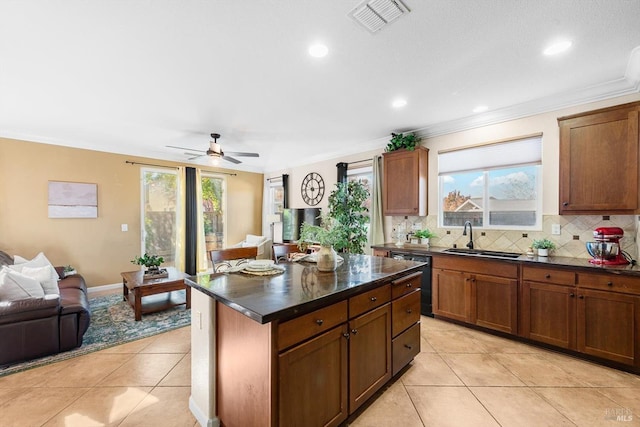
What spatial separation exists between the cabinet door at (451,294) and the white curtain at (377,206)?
1.29 m

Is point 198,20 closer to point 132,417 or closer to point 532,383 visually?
point 132,417

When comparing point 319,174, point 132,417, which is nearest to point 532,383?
point 132,417

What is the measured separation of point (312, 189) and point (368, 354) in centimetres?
453

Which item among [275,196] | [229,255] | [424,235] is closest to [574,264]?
[424,235]

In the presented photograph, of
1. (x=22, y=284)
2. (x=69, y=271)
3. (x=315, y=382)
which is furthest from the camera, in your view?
(x=69, y=271)

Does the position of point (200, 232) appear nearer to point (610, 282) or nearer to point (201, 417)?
point (201, 417)

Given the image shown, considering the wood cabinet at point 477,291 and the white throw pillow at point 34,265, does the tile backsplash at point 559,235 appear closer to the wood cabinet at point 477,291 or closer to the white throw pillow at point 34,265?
the wood cabinet at point 477,291

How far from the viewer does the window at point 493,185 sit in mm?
3328

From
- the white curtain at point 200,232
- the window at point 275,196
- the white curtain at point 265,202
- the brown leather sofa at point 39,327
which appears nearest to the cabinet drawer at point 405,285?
the brown leather sofa at point 39,327

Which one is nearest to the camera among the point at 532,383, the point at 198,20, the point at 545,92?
the point at 198,20

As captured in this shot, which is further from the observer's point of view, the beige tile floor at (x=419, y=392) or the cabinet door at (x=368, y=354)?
the beige tile floor at (x=419, y=392)

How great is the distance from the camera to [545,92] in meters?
2.96

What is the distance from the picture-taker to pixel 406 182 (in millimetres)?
4148

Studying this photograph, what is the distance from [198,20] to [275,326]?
2069 mm
